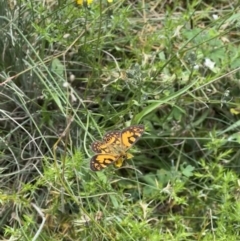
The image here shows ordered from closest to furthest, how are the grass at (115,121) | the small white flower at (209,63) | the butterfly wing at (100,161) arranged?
the butterfly wing at (100,161) < the grass at (115,121) < the small white flower at (209,63)

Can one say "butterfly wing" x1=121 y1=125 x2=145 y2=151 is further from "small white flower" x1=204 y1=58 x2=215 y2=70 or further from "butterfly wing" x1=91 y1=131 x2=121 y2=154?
"small white flower" x1=204 y1=58 x2=215 y2=70

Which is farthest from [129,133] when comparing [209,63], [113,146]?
[209,63]

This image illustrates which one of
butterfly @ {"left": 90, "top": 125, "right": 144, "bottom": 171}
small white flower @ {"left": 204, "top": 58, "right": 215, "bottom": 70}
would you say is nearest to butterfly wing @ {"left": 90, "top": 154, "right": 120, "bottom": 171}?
butterfly @ {"left": 90, "top": 125, "right": 144, "bottom": 171}

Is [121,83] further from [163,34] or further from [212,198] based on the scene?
[212,198]

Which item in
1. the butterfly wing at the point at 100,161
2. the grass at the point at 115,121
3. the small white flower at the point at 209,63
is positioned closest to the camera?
the butterfly wing at the point at 100,161

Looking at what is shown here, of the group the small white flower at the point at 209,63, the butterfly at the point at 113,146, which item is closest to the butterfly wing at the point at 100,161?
the butterfly at the point at 113,146

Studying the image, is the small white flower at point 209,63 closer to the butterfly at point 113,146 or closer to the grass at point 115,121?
the grass at point 115,121
